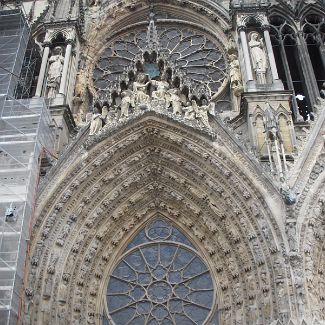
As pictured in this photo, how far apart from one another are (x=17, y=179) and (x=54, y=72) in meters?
3.42

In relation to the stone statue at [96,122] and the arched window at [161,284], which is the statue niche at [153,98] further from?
the arched window at [161,284]

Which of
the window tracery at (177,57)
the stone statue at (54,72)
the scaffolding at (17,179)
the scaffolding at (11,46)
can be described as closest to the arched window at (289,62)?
the window tracery at (177,57)

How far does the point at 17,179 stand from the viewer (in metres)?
10.5

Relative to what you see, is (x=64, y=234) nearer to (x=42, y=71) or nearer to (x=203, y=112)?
(x=203, y=112)

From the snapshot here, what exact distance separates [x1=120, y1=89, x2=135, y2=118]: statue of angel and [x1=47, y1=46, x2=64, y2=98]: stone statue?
1711mm

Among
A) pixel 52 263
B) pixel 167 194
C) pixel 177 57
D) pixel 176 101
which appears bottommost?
pixel 52 263

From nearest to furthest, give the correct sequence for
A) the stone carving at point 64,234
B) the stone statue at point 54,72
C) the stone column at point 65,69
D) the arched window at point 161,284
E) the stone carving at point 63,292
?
the stone carving at point 63,292 → the stone carving at point 64,234 → the arched window at point 161,284 → the stone column at point 65,69 → the stone statue at point 54,72

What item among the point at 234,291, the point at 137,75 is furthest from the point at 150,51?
the point at 234,291

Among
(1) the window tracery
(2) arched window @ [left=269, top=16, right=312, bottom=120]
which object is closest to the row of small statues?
(1) the window tracery

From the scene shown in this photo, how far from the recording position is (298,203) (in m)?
9.76

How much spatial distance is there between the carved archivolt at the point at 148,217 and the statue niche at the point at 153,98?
13.4 inches

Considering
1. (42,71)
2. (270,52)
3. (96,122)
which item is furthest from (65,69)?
(270,52)

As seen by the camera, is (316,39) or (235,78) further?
(316,39)

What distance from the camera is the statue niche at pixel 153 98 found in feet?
37.1
